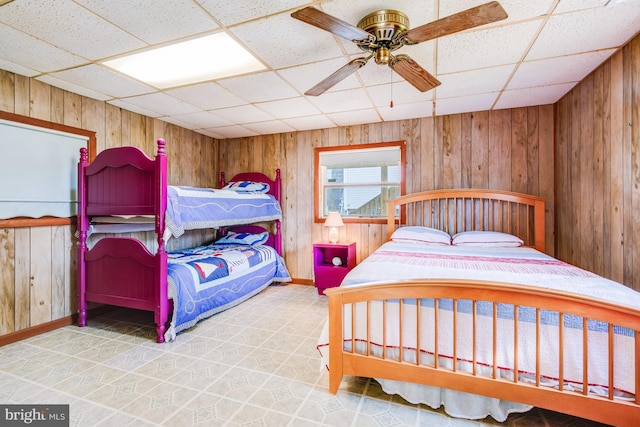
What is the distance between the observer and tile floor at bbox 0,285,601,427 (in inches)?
61.4

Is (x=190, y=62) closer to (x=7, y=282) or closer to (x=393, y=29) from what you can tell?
(x=393, y=29)

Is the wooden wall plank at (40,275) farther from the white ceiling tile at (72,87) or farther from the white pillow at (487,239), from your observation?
the white pillow at (487,239)

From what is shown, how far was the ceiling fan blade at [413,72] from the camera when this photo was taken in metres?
1.82

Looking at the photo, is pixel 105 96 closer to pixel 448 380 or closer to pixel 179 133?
pixel 179 133

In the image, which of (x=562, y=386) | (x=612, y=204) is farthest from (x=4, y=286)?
(x=612, y=204)

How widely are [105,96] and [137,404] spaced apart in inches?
115

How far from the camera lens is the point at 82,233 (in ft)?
9.28

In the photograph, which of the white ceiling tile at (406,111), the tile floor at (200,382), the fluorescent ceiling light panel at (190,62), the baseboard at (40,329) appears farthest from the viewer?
the white ceiling tile at (406,111)

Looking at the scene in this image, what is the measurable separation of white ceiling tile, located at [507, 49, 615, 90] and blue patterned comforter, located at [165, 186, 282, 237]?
307cm

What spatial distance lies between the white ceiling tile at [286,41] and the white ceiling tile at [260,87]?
0.28 metres

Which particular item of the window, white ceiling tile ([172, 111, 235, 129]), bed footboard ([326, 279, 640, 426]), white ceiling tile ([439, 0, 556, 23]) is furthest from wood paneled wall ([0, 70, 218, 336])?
white ceiling tile ([439, 0, 556, 23])

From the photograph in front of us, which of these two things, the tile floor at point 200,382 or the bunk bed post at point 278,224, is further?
the bunk bed post at point 278,224

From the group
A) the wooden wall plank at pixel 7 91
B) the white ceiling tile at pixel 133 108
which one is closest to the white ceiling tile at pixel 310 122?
the white ceiling tile at pixel 133 108

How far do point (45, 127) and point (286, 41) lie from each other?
243 centimetres
